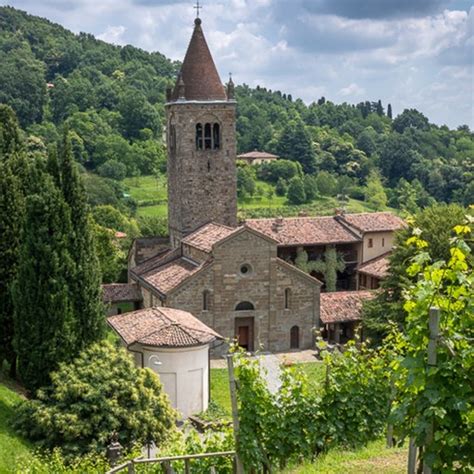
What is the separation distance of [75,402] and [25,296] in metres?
3.67

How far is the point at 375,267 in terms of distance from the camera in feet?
161

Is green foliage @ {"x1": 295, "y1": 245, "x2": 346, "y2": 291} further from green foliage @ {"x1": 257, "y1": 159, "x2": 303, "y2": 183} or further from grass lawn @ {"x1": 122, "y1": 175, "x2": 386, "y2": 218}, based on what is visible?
green foliage @ {"x1": 257, "y1": 159, "x2": 303, "y2": 183}

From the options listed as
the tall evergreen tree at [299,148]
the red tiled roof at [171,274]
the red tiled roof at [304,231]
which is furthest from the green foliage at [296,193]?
the red tiled roof at [171,274]

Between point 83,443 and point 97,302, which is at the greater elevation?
point 97,302

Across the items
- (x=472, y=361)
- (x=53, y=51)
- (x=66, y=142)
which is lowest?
(x=472, y=361)

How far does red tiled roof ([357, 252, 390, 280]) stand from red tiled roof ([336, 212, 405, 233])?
2.11 meters

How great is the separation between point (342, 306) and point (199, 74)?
49.8ft

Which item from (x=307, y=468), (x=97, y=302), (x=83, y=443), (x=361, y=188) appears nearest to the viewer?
(x=307, y=468)

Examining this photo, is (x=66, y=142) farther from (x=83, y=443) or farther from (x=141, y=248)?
(x=141, y=248)

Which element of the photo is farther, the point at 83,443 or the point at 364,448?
the point at 83,443

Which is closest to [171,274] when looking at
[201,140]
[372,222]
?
[201,140]

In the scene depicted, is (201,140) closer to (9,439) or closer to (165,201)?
(9,439)

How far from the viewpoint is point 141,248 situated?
4547 cm

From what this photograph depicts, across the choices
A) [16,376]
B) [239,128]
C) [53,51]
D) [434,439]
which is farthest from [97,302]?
[53,51]
